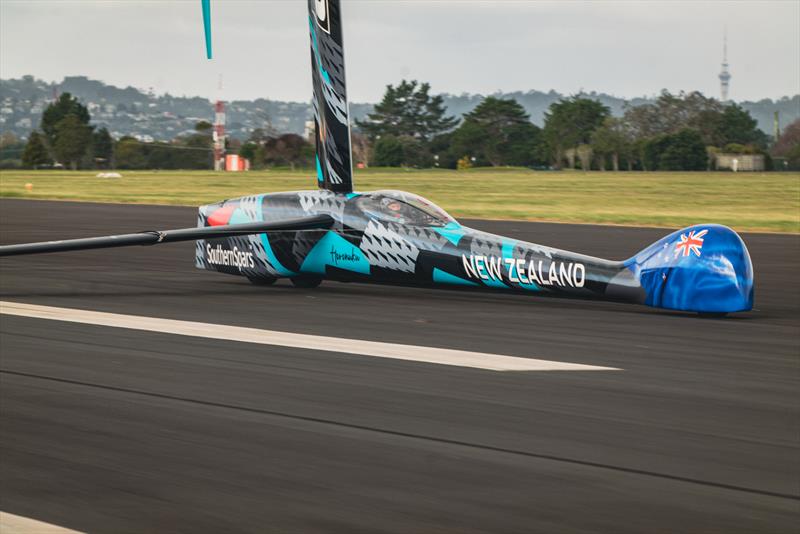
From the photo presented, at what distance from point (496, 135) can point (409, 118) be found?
20.5 m

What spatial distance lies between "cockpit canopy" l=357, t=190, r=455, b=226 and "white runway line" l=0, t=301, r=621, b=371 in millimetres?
3310

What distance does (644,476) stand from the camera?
A: 238 inches

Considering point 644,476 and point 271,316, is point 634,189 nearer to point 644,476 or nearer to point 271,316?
point 271,316

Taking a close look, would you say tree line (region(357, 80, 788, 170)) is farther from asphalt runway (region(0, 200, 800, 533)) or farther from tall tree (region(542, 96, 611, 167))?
asphalt runway (region(0, 200, 800, 533))

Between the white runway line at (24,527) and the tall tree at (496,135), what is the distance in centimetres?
12349

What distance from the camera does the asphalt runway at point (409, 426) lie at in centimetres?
551

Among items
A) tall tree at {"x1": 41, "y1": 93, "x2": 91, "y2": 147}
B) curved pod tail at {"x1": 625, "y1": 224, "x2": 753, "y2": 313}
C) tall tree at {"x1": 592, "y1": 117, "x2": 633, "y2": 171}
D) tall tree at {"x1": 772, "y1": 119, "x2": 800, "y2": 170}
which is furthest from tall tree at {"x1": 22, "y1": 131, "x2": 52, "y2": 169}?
curved pod tail at {"x1": 625, "y1": 224, "x2": 753, "y2": 313}

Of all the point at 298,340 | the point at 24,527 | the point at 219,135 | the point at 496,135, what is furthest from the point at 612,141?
the point at 24,527

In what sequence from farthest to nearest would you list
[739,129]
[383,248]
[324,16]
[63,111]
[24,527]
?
[63,111]
[739,129]
[324,16]
[383,248]
[24,527]

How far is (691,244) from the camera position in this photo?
11.8m

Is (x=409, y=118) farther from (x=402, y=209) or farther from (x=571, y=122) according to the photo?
(x=402, y=209)

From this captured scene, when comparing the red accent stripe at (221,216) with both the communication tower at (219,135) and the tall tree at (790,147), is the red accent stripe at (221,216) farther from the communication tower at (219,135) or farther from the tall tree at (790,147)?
the communication tower at (219,135)

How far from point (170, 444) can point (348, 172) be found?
9752mm

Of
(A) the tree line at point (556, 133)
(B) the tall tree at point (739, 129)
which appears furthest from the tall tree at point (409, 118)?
(B) the tall tree at point (739, 129)
